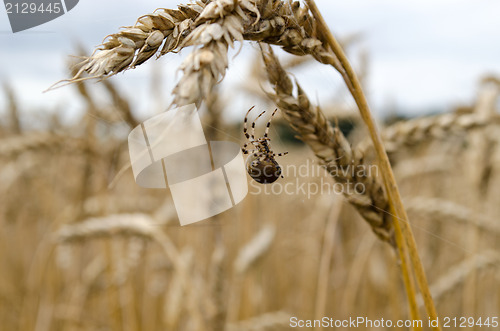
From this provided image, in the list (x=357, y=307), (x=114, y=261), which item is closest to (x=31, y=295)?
(x=114, y=261)

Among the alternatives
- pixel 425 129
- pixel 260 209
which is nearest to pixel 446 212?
pixel 425 129

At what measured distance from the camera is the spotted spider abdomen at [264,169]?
1.97ft

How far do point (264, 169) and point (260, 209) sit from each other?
8.14ft

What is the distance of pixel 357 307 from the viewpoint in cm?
200

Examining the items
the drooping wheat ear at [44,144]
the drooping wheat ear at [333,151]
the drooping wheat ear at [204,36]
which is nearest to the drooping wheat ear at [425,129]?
the drooping wheat ear at [333,151]

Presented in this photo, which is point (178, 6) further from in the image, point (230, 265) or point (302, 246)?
point (302, 246)

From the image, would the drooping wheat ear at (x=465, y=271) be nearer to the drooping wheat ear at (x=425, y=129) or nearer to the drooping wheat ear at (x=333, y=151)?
the drooping wheat ear at (x=425, y=129)

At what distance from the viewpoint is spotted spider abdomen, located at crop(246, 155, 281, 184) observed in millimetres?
599

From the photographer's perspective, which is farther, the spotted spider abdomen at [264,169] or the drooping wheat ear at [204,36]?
the spotted spider abdomen at [264,169]

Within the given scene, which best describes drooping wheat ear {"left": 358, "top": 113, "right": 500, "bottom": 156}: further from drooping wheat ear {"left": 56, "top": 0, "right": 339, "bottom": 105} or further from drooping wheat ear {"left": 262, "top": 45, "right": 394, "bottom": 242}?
drooping wheat ear {"left": 56, "top": 0, "right": 339, "bottom": 105}

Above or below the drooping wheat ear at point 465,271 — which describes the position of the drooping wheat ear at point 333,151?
above

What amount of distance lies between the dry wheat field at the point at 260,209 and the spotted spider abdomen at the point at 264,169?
4 cm

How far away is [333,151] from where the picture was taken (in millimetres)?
548

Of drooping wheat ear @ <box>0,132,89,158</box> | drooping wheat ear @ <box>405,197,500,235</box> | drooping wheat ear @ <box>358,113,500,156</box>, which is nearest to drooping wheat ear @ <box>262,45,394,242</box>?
drooping wheat ear @ <box>358,113,500,156</box>
